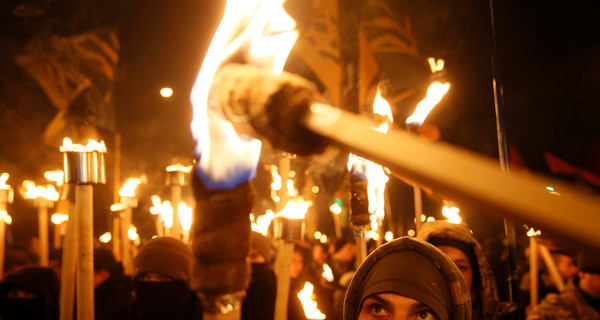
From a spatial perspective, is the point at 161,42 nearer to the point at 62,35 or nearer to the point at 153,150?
the point at 153,150

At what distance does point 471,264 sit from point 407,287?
154 cm

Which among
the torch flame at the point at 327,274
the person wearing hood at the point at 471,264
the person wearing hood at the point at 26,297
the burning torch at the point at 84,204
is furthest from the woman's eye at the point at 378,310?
the torch flame at the point at 327,274

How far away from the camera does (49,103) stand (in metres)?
9.61

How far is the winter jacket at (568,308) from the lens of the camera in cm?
361

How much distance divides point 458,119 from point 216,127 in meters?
12.7

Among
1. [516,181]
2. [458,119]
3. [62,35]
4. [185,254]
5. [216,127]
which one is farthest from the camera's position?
[458,119]

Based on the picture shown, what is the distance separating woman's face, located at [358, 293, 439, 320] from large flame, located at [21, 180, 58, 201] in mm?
6209

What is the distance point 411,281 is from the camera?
7.14 ft

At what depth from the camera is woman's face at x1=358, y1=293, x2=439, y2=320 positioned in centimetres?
219

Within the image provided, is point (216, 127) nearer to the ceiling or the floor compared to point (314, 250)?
nearer to the floor

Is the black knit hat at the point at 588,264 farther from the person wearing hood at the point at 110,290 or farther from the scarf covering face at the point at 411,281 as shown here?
the person wearing hood at the point at 110,290

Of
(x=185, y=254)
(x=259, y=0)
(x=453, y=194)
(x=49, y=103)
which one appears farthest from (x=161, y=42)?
(x=453, y=194)

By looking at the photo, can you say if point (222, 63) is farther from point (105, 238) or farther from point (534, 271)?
point (105, 238)

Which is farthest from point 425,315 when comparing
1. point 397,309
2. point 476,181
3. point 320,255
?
point 320,255
